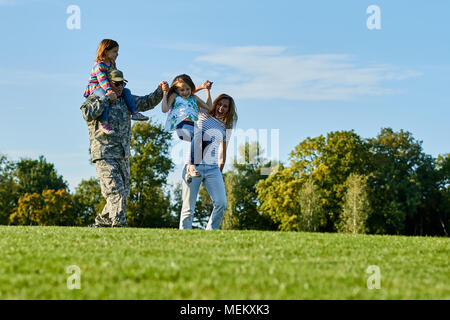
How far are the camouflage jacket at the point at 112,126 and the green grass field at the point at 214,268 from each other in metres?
3.11

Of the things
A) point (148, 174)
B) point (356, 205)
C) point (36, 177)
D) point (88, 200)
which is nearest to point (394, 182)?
point (356, 205)

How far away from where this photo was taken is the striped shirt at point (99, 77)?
481 inches

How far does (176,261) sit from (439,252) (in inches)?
198

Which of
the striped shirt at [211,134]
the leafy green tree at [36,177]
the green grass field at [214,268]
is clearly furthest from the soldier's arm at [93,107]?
the leafy green tree at [36,177]

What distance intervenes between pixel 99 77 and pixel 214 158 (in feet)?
10.8

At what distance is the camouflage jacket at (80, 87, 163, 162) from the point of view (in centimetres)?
1212

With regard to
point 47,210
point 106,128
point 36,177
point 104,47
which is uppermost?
point 36,177

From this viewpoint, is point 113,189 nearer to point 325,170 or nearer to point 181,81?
point 181,81

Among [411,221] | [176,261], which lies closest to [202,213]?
[411,221]

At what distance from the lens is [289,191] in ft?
196

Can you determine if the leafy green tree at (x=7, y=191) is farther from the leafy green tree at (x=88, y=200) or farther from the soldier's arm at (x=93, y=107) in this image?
the soldier's arm at (x=93, y=107)

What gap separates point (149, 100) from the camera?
13.0m

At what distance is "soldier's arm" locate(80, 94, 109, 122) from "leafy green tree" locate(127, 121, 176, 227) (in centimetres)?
4056
